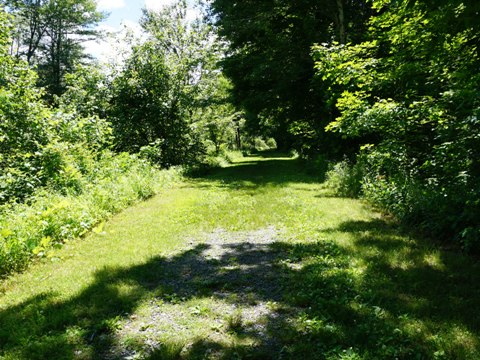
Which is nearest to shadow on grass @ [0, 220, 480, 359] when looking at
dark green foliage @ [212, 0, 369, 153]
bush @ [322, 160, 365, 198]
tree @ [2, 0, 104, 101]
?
bush @ [322, 160, 365, 198]

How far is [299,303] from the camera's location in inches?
185

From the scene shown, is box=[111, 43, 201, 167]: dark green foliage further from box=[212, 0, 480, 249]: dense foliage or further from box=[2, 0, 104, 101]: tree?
box=[2, 0, 104, 101]: tree

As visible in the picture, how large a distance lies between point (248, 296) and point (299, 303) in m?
0.72

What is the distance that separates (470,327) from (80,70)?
65.8ft

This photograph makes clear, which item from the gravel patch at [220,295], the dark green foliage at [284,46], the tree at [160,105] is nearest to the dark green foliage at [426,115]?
the gravel patch at [220,295]

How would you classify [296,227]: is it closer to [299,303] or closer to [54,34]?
[299,303]

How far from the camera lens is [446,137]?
709 centimetres

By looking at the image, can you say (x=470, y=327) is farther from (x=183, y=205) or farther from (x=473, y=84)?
(x=183, y=205)

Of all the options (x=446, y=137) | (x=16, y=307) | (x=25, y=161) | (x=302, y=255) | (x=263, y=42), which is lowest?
(x=16, y=307)

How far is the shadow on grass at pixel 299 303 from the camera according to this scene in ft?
12.1

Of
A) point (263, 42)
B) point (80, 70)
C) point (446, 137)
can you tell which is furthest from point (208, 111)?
point (446, 137)

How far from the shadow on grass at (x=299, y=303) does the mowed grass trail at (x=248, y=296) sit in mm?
17

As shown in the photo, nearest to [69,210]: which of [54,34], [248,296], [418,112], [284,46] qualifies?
[248,296]

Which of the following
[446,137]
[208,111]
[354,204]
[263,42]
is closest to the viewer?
[446,137]
